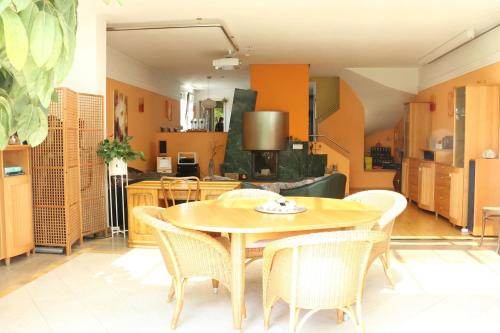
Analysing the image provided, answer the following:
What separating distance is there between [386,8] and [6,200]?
496cm

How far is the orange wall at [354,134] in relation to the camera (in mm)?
12391

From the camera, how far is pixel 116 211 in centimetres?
629

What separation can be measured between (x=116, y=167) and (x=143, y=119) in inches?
175

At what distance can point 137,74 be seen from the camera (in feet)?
32.5

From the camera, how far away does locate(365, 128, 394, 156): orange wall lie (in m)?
13.2

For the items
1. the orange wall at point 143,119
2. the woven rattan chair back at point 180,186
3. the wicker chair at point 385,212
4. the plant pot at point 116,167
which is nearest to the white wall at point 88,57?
the plant pot at point 116,167

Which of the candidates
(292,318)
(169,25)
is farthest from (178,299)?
(169,25)

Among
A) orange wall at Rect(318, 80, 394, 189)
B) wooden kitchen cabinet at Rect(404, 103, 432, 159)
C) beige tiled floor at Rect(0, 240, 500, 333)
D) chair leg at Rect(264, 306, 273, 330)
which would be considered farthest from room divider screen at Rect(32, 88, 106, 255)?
orange wall at Rect(318, 80, 394, 189)

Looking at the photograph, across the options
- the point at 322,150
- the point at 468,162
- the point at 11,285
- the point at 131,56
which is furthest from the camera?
the point at 322,150

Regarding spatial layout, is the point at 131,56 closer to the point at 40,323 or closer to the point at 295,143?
the point at 295,143

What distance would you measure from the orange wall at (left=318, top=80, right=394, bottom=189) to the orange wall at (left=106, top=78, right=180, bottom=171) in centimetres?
452

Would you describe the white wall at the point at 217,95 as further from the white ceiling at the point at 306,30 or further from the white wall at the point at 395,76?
the white wall at the point at 395,76

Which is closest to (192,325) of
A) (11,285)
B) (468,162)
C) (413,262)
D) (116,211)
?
(11,285)

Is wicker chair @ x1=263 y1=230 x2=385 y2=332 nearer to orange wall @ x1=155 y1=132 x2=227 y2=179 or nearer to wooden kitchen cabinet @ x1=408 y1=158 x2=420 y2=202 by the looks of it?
wooden kitchen cabinet @ x1=408 y1=158 x2=420 y2=202
